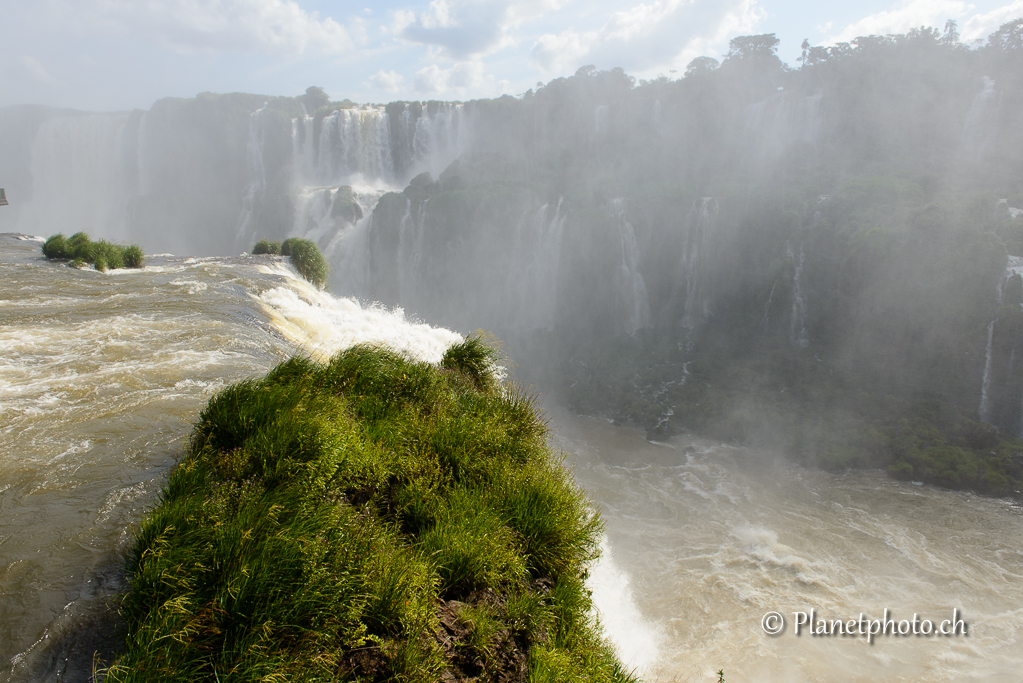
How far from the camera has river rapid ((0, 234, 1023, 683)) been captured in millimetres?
4070

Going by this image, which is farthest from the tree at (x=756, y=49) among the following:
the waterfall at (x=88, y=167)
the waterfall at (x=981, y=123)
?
the waterfall at (x=88, y=167)

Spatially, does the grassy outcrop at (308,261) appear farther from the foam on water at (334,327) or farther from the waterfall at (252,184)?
the waterfall at (252,184)

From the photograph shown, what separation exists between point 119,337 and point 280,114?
170ft

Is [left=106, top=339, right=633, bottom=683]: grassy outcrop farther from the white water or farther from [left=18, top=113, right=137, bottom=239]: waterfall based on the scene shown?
[left=18, top=113, right=137, bottom=239]: waterfall

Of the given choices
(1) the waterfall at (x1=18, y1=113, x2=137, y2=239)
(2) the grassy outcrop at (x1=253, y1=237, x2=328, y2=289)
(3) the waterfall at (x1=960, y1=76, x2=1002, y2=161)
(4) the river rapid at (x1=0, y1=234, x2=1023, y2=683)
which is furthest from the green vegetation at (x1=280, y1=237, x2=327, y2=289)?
(1) the waterfall at (x1=18, y1=113, x2=137, y2=239)

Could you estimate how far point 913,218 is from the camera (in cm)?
2498

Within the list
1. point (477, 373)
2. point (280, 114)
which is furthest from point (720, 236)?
point (280, 114)

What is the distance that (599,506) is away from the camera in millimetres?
13359

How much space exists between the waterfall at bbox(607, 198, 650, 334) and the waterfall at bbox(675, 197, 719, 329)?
244 cm

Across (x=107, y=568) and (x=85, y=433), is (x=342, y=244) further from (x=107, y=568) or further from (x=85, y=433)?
(x=107, y=568)

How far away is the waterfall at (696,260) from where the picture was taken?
102 feet

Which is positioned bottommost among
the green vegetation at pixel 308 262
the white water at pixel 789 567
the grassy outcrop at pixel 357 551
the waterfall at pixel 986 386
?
the white water at pixel 789 567

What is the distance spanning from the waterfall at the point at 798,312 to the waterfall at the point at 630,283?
8041mm

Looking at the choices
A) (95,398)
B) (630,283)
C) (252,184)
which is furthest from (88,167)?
(95,398)
